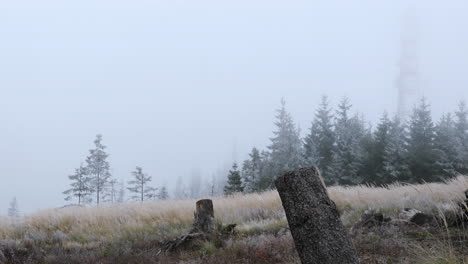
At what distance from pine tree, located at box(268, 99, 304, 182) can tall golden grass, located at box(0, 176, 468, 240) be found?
30.4 m

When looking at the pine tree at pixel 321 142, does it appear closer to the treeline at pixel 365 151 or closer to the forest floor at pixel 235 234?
the treeline at pixel 365 151

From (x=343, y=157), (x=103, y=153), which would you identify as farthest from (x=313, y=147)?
(x=103, y=153)

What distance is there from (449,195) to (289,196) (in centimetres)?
669

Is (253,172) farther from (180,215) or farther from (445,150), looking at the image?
(180,215)

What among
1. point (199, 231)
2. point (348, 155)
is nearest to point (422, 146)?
point (348, 155)

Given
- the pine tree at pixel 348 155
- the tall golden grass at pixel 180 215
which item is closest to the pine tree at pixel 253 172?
the pine tree at pixel 348 155

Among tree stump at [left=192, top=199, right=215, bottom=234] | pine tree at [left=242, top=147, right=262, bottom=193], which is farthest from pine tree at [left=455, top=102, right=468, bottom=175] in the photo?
tree stump at [left=192, top=199, right=215, bottom=234]

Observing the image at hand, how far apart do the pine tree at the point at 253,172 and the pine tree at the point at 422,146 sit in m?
15.3

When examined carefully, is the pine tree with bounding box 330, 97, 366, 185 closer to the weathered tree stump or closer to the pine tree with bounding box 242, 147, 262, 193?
the pine tree with bounding box 242, 147, 262, 193

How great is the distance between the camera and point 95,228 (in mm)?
10898

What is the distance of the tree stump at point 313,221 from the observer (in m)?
2.95

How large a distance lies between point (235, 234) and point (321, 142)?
38785 millimetres

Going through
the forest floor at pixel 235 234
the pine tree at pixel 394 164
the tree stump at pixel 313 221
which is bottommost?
the forest floor at pixel 235 234

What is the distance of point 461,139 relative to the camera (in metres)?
37.8
